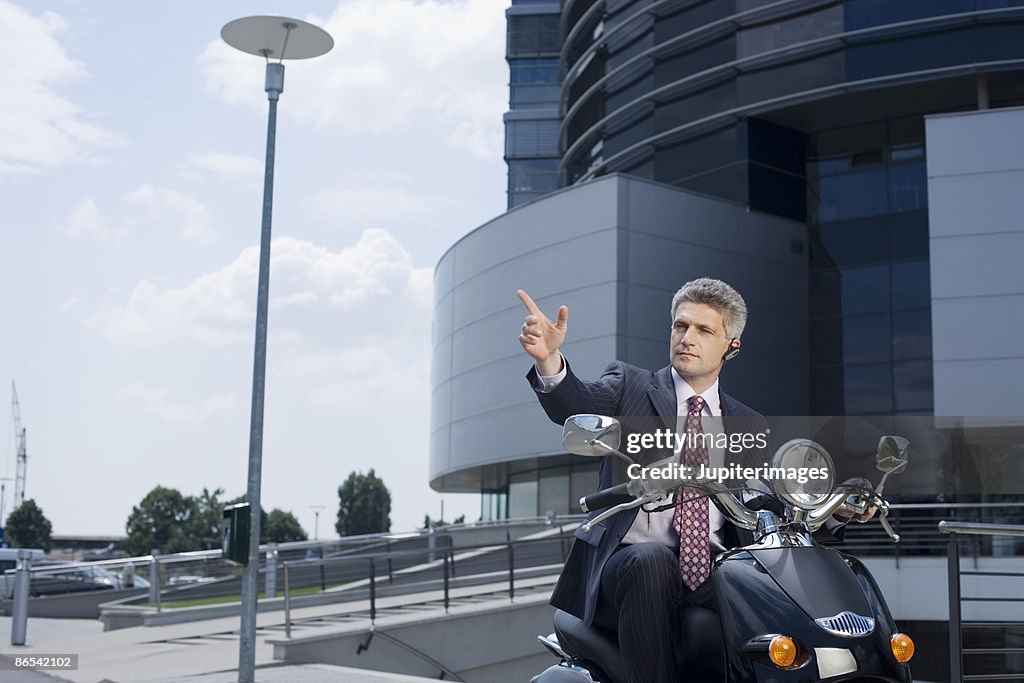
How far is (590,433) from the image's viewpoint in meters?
3.02

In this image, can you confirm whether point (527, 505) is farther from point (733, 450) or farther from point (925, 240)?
point (733, 450)

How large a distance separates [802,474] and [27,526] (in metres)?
85.1

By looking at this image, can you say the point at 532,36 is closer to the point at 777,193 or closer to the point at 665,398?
the point at 777,193

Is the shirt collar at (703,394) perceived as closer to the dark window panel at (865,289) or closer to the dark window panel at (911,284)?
the dark window panel at (911,284)

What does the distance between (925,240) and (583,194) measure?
26.6ft

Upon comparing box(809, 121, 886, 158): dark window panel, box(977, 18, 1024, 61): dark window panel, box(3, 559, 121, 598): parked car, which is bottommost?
box(3, 559, 121, 598): parked car

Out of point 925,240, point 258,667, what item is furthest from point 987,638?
point 925,240

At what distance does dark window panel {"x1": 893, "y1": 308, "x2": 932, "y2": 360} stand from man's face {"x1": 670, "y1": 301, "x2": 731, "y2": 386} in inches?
1005

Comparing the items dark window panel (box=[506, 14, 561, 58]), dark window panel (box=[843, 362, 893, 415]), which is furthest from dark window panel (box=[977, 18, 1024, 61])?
dark window panel (box=[506, 14, 561, 58])

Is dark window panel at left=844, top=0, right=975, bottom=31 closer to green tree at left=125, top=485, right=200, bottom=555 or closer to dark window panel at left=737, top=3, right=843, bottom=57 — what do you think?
dark window panel at left=737, top=3, right=843, bottom=57

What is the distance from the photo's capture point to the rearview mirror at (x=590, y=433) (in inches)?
119

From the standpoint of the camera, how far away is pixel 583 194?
29.2m

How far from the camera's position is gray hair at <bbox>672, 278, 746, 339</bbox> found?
3662 millimetres

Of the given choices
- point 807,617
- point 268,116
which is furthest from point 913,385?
point 807,617
